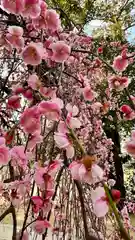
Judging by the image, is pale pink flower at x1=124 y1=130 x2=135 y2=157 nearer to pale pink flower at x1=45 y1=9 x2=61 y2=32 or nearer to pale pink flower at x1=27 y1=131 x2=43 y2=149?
pale pink flower at x1=27 y1=131 x2=43 y2=149

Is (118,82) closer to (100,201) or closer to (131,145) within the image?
(131,145)

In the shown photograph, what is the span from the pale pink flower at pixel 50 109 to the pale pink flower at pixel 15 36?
21 centimetres

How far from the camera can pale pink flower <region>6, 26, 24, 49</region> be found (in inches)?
29.4

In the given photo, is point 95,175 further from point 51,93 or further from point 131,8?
point 131,8

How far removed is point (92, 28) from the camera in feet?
15.7

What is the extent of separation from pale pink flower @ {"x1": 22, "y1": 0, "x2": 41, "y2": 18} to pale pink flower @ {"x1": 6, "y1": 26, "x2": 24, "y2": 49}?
0.06 m

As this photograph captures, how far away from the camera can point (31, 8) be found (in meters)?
0.68

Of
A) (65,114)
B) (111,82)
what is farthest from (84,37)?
(65,114)

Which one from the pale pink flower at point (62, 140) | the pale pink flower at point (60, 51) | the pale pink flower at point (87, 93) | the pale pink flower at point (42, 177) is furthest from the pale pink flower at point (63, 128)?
the pale pink flower at point (87, 93)

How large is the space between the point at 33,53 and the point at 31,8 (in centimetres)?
8

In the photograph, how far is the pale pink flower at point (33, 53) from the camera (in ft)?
2.31

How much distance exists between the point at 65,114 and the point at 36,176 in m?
0.11

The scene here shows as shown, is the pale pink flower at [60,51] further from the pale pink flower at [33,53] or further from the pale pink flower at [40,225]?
the pale pink flower at [40,225]

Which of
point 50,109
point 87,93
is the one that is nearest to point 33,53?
point 50,109
